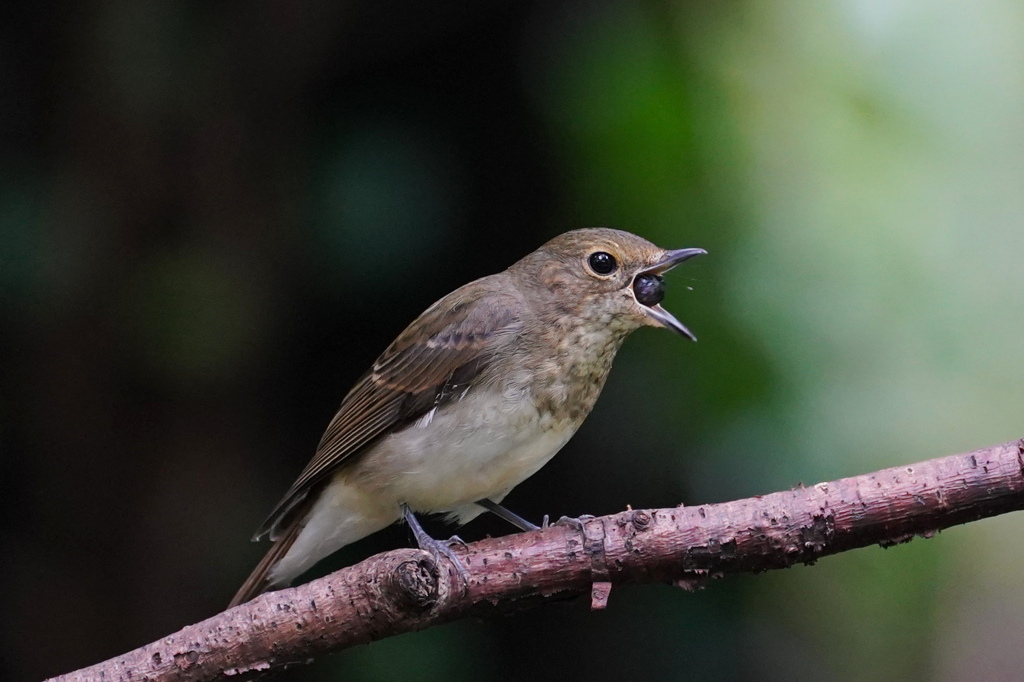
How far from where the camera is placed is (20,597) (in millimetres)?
3996

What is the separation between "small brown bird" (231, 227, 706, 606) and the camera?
9.53 ft

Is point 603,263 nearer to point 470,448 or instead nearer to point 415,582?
point 470,448

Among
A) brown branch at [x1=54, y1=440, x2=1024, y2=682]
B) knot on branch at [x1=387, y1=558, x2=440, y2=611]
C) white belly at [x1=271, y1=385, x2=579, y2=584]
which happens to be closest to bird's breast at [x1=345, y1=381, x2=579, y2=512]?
white belly at [x1=271, y1=385, x2=579, y2=584]

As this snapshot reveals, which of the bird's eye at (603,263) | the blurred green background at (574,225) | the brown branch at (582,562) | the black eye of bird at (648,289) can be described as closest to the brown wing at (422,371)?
the bird's eye at (603,263)

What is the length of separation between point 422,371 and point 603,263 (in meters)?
0.65

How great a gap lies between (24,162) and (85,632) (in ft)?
6.12

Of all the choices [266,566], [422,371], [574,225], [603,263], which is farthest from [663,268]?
[266,566]

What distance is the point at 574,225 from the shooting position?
170 inches

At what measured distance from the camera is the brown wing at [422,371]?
3.05 m

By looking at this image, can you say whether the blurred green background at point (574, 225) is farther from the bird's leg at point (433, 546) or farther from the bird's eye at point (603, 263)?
the bird's leg at point (433, 546)

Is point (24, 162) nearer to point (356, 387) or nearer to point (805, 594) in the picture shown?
point (356, 387)

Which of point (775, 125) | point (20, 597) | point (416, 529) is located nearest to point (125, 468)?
point (20, 597)

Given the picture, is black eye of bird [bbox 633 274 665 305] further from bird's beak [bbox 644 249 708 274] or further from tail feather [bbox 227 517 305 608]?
tail feather [bbox 227 517 305 608]

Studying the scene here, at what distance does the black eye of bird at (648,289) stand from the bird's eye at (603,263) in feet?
0.29
